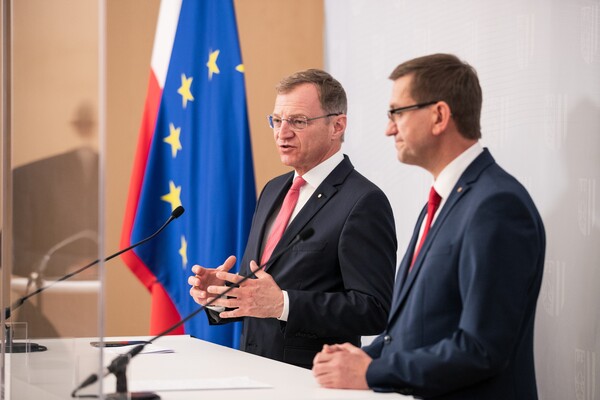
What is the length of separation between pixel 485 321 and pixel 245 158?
9.13ft

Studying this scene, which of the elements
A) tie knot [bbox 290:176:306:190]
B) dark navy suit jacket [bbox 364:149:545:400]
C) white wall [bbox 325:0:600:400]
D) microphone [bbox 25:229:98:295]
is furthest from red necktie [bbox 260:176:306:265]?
microphone [bbox 25:229:98:295]

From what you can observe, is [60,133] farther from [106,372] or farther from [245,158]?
[245,158]

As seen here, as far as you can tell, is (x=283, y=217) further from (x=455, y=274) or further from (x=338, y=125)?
(x=455, y=274)

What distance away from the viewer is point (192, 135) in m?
4.59

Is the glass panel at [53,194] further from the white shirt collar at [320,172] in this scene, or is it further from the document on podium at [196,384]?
the white shirt collar at [320,172]

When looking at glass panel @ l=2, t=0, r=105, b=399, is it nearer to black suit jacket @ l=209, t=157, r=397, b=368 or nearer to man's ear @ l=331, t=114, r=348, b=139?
black suit jacket @ l=209, t=157, r=397, b=368

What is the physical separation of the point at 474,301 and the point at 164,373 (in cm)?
92

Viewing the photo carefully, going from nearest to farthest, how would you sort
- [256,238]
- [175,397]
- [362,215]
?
[175,397] → [362,215] → [256,238]

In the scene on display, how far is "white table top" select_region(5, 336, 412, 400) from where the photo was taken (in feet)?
5.64

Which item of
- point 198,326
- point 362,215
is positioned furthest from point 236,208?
point 362,215

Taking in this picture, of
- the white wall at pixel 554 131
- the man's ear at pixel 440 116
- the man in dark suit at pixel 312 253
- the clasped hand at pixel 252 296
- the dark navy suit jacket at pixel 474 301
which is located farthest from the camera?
the white wall at pixel 554 131

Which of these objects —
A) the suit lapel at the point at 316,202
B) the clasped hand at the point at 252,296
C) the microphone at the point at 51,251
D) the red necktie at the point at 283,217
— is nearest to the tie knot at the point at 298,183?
the red necktie at the point at 283,217

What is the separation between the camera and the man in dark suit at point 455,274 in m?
1.91

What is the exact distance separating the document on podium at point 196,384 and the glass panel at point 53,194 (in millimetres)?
261
